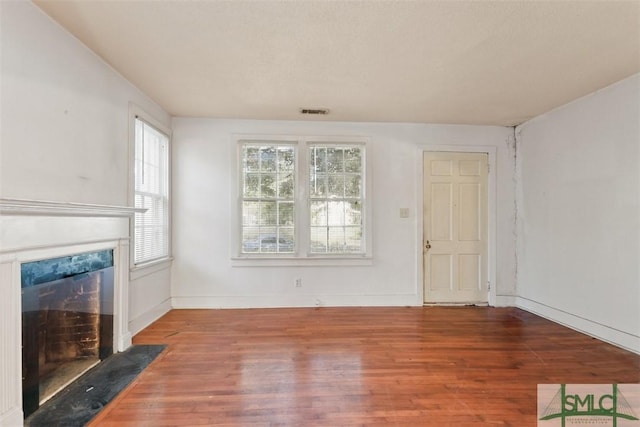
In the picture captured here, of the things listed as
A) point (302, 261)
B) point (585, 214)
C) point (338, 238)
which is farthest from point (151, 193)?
point (585, 214)

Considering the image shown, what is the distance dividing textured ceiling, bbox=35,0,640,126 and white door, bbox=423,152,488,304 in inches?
36.6

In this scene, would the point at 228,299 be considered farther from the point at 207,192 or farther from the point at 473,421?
the point at 473,421

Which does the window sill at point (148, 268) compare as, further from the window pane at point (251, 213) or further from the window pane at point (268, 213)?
the window pane at point (268, 213)

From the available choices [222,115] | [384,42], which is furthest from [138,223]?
[384,42]

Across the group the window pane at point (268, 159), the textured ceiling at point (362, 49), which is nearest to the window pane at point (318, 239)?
the window pane at point (268, 159)

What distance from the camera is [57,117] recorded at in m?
2.09

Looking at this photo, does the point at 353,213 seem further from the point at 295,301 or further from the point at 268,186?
the point at 295,301

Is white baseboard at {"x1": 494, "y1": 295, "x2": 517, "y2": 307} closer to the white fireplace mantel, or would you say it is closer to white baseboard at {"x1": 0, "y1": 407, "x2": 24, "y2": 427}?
the white fireplace mantel

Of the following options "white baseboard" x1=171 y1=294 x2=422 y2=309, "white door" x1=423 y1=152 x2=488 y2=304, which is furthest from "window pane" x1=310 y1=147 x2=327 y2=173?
"white baseboard" x1=171 y1=294 x2=422 y2=309

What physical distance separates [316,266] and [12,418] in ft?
9.76

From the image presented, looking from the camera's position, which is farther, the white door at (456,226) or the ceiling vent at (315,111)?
the white door at (456,226)

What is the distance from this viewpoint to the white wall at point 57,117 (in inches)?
69.5

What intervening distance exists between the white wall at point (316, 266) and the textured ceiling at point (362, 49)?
619 millimetres

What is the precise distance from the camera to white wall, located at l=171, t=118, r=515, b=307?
3998 millimetres
